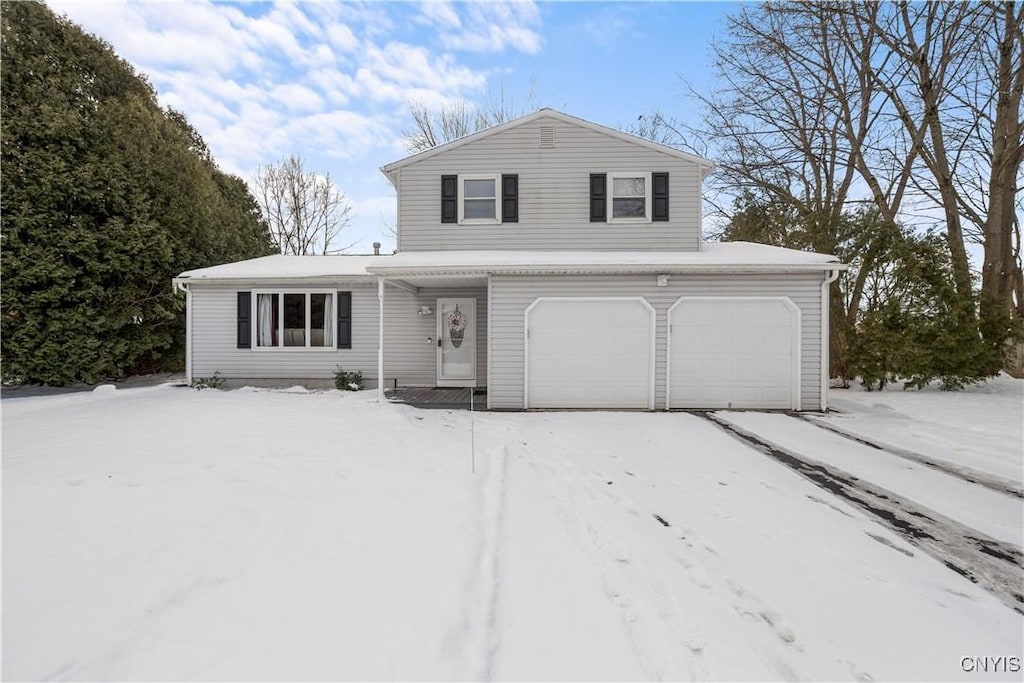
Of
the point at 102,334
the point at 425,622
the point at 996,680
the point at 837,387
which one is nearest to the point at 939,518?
the point at 996,680

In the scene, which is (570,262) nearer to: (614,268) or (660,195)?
(614,268)

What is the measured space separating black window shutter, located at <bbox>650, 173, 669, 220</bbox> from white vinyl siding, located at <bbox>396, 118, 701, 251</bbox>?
4.5 inches

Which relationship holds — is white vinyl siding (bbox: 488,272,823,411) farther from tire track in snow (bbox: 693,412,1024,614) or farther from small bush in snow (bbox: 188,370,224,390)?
small bush in snow (bbox: 188,370,224,390)

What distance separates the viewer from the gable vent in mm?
10344

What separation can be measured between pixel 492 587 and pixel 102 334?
44.0 ft

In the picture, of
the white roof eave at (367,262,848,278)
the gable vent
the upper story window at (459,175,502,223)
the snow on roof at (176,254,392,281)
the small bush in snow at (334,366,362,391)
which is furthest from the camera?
the snow on roof at (176,254,392,281)

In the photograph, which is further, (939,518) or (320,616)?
(939,518)

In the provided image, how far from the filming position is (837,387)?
1198cm

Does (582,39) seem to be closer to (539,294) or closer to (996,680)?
(539,294)

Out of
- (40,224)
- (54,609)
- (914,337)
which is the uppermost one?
(40,224)

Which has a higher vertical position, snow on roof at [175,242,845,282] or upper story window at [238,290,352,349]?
snow on roof at [175,242,845,282]

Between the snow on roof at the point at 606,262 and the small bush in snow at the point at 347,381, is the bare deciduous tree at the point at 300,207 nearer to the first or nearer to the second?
the small bush in snow at the point at 347,381

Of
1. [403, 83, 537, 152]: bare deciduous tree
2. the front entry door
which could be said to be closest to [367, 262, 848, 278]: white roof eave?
the front entry door

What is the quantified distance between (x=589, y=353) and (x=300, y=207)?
22.1m
